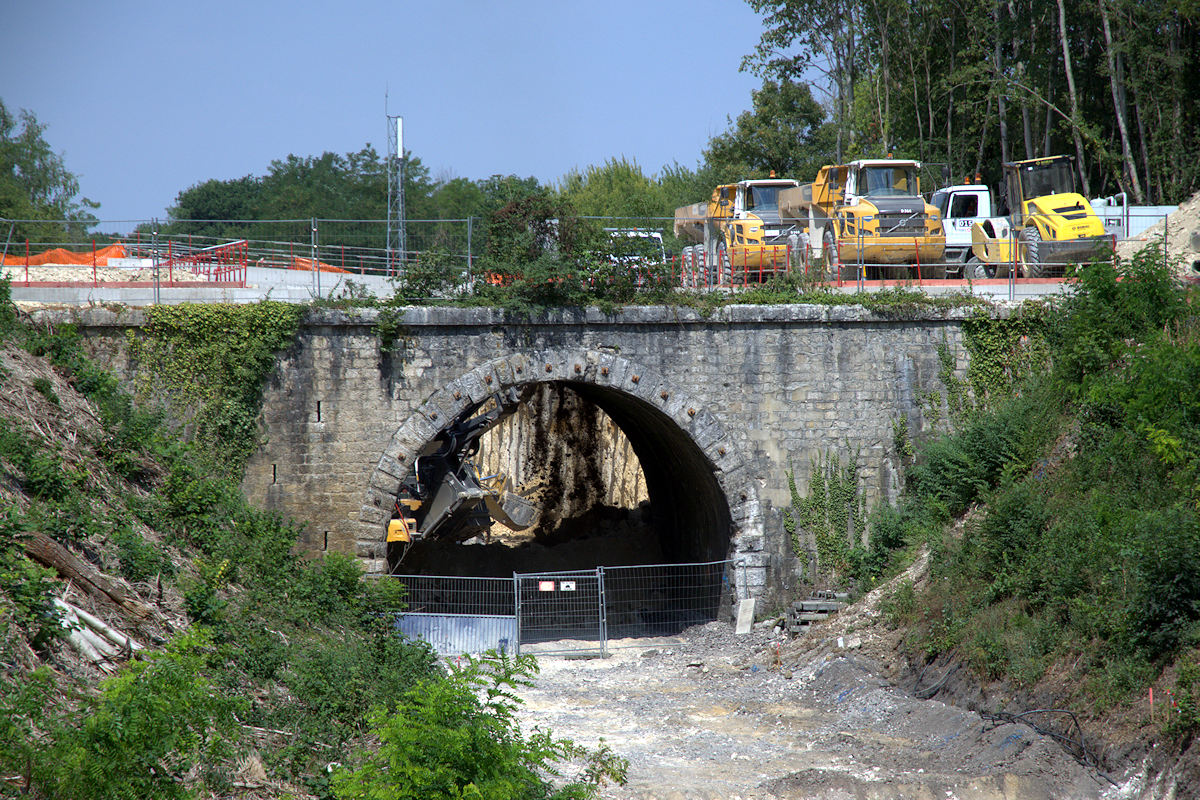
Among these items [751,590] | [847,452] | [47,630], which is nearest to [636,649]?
[751,590]

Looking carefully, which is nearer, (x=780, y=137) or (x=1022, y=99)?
(x=1022, y=99)

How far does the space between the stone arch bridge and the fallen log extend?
4.70 m

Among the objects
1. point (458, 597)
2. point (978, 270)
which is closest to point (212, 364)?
point (458, 597)

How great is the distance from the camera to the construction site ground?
879 cm

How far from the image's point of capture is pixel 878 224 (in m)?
17.6

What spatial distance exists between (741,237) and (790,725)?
10517 millimetres

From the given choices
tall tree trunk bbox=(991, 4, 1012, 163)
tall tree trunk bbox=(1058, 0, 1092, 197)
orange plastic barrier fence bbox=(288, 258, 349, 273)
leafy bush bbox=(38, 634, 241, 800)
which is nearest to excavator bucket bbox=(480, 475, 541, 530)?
Result: orange plastic barrier fence bbox=(288, 258, 349, 273)

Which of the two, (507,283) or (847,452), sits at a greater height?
(507,283)

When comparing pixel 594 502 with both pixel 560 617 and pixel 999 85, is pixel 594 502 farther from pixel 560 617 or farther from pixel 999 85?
pixel 999 85

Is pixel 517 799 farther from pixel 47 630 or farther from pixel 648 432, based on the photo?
pixel 648 432

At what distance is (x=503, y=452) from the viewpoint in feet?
82.7

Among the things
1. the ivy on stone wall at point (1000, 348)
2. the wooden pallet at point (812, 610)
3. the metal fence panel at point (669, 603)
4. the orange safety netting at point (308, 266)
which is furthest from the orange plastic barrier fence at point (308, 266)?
the ivy on stone wall at point (1000, 348)

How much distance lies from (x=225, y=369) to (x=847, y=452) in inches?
361

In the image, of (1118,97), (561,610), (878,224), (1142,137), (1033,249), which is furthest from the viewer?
(1142,137)
